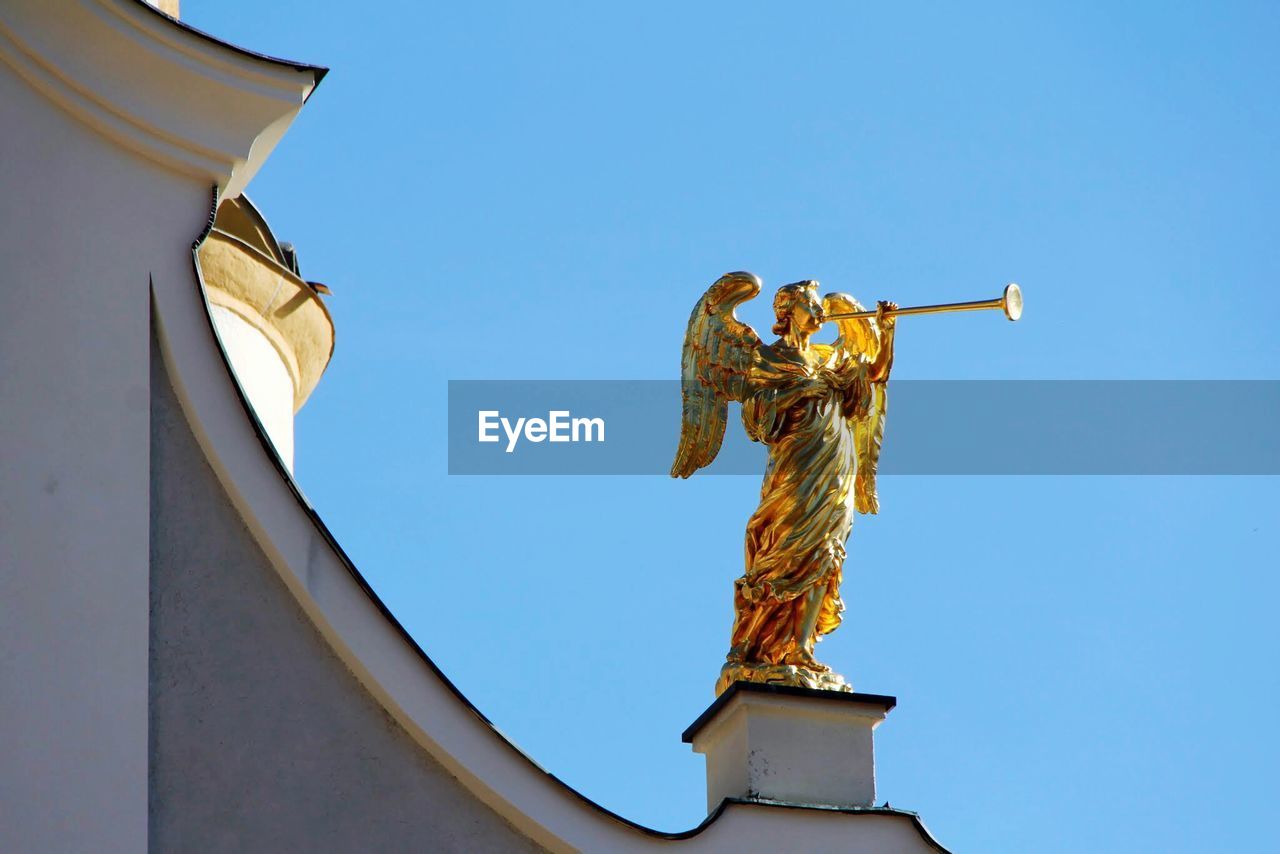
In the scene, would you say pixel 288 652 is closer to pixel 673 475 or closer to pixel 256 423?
pixel 256 423

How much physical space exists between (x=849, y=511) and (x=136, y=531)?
301 centimetres

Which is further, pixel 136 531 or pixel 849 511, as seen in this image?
pixel 849 511

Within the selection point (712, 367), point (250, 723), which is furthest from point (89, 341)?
point (712, 367)

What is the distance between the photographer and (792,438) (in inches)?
404

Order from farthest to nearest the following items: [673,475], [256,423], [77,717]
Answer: [673,475]
[256,423]
[77,717]

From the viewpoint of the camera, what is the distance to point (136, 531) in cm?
882

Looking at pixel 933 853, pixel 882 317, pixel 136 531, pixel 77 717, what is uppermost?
pixel 882 317

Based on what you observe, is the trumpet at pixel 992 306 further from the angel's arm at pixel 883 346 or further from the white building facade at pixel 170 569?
the white building facade at pixel 170 569

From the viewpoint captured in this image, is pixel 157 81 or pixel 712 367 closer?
pixel 157 81

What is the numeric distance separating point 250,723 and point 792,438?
2.66m

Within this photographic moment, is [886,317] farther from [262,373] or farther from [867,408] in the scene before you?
[262,373]

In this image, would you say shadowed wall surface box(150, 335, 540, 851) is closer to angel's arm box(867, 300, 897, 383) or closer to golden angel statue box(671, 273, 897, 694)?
golden angel statue box(671, 273, 897, 694)

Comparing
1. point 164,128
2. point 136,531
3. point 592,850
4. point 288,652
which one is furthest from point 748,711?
point 164,128

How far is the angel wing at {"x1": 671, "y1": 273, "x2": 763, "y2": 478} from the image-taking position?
10234 millimetres
